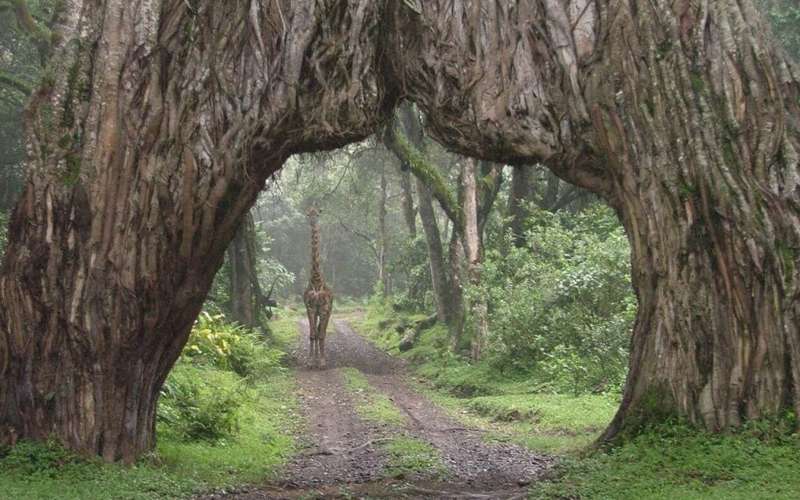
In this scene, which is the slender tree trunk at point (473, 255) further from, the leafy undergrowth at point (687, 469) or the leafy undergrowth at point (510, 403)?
the leafy undergrowth at point (687, 469)

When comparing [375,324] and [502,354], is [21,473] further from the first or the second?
[375,324]

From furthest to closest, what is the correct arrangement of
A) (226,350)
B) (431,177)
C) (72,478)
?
(431,177) → (226,350) → (72,478)

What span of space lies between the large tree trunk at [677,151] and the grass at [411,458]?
6.56ft

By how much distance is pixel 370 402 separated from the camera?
49.3ft

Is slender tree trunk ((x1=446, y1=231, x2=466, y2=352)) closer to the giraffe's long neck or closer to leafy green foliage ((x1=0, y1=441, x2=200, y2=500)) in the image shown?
the giraffe's long neck

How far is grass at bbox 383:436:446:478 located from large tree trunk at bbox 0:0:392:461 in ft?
8.25

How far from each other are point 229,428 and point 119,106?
441 cm

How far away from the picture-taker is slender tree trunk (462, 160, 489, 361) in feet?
60.2

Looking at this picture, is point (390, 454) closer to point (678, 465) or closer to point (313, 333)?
point (678, 465)

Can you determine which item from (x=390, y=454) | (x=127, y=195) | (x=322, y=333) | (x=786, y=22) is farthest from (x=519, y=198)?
(x=127, y=195)

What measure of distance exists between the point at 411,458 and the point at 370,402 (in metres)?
5.77

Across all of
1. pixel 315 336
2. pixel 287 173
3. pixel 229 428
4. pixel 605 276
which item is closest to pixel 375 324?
pixel 315 336

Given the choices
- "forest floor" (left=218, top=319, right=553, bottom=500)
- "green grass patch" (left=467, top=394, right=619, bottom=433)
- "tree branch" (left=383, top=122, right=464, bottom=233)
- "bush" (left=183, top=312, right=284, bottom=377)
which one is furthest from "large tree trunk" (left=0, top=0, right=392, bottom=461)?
"tree branch" (left=383, top=122, right=464, bottom=233)

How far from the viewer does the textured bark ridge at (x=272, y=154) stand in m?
7.07
